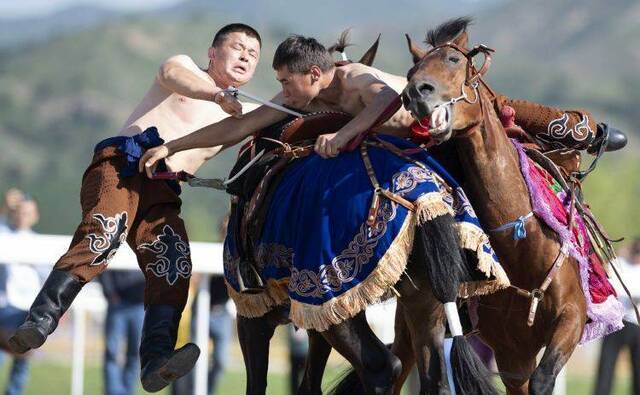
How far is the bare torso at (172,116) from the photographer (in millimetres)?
6738

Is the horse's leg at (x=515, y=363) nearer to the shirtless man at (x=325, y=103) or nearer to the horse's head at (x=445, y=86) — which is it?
the shirtless man at (x=325, y=103)

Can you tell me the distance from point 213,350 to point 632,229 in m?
52.7

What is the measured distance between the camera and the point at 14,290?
990cm

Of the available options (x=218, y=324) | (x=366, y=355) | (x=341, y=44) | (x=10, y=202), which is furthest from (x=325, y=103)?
(x=10, y=202)

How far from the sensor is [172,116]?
680cm

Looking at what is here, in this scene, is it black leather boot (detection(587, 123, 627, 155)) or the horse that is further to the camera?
black leather boot (detection(587, 123, 627, 155))

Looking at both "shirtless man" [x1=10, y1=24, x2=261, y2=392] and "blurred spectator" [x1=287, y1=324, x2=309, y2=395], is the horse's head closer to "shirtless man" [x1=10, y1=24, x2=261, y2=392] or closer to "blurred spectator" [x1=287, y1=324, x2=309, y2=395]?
"shirtless man" [x1=10, y1=24, x2=261, y2=392]

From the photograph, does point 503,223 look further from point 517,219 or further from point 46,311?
point 46,311

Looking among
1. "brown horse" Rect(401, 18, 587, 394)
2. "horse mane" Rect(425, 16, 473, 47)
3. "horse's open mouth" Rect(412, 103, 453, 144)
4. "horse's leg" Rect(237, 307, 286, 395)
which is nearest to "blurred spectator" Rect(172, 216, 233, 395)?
"horse's leg" Rect(237, 307, 286, 395)

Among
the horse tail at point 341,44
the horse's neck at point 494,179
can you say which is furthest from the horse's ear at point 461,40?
the horse tail at point 341,44

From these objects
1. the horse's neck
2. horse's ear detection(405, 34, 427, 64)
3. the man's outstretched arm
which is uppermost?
horse's ear detection(405, 34, 427, 64)

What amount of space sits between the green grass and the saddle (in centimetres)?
511

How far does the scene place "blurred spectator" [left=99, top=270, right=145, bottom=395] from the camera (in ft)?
33.4

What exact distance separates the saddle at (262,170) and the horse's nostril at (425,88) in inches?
33.5
